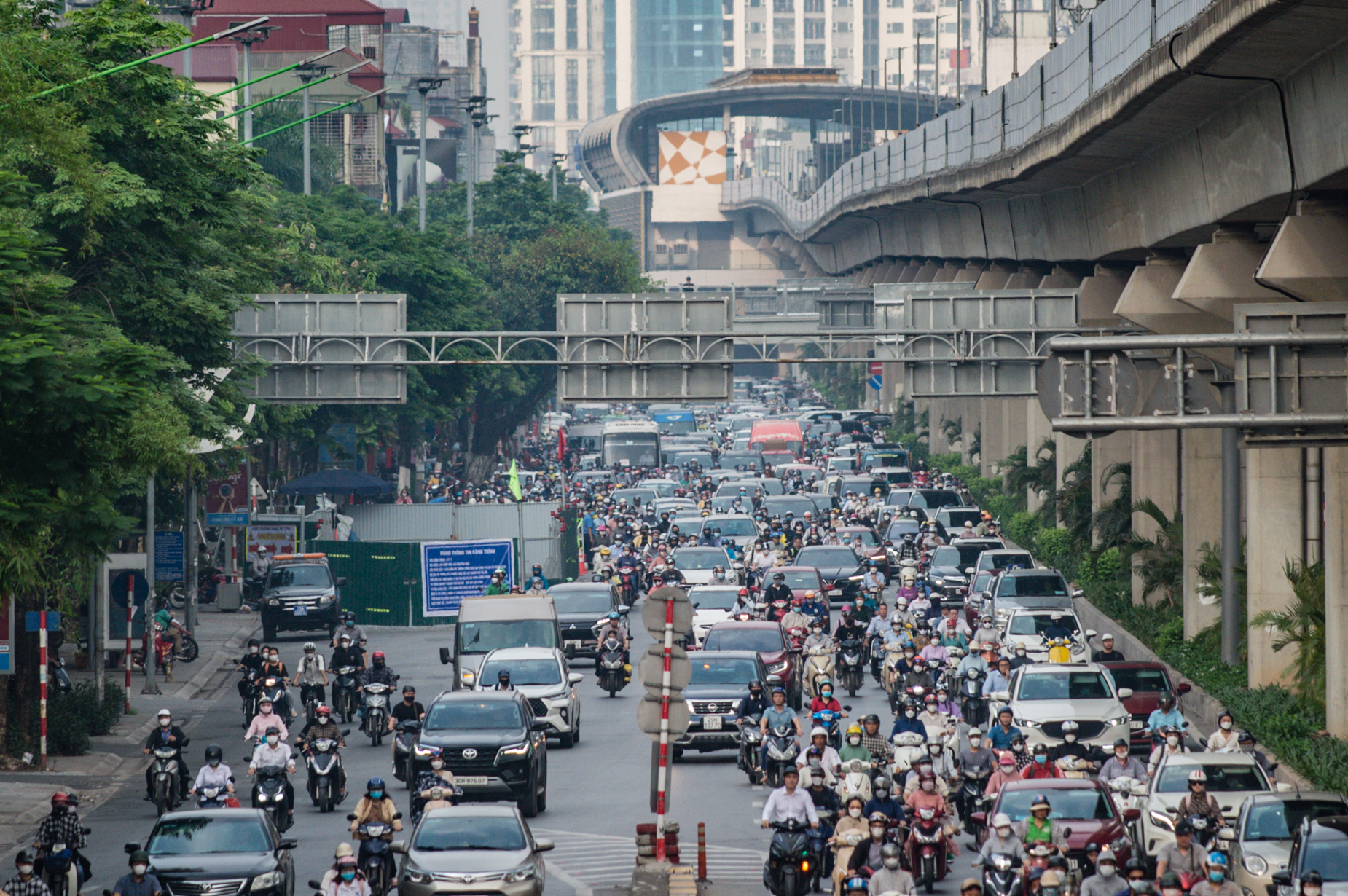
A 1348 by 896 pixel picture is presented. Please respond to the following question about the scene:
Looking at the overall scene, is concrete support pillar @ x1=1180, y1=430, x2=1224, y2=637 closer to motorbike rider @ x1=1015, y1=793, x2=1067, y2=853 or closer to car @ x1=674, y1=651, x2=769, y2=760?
car @ x1=674, y1=651, x2=769, y2=760

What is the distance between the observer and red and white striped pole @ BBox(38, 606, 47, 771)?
27641 millimetres

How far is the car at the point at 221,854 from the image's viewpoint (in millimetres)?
18312

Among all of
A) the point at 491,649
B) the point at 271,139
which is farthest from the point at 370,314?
the point at 271,139

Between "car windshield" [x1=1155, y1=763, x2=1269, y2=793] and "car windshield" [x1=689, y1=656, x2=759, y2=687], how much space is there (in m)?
8.76

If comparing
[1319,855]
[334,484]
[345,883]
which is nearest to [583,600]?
[334,484]

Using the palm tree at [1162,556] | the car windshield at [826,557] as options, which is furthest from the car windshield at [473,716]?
the car windshield at [826,557]

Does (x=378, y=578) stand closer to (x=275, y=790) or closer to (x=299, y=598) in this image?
(x=299, y=598)

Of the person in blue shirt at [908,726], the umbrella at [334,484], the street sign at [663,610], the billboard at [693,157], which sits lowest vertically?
the person in blue shirt at [908,726]

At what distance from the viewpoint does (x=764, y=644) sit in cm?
3222

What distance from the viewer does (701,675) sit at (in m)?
28.8

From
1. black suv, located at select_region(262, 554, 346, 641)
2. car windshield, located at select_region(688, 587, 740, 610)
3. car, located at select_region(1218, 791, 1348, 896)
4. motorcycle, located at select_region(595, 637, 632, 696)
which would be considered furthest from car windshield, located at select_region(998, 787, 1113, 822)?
black suv, located at select_region(262, 554, 346, 641)

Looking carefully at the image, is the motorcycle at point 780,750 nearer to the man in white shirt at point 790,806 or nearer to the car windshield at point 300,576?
the man in white shirt at point 790,806

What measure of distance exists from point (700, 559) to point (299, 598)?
8962 millimetres

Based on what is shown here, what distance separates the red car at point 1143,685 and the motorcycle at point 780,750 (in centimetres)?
581
